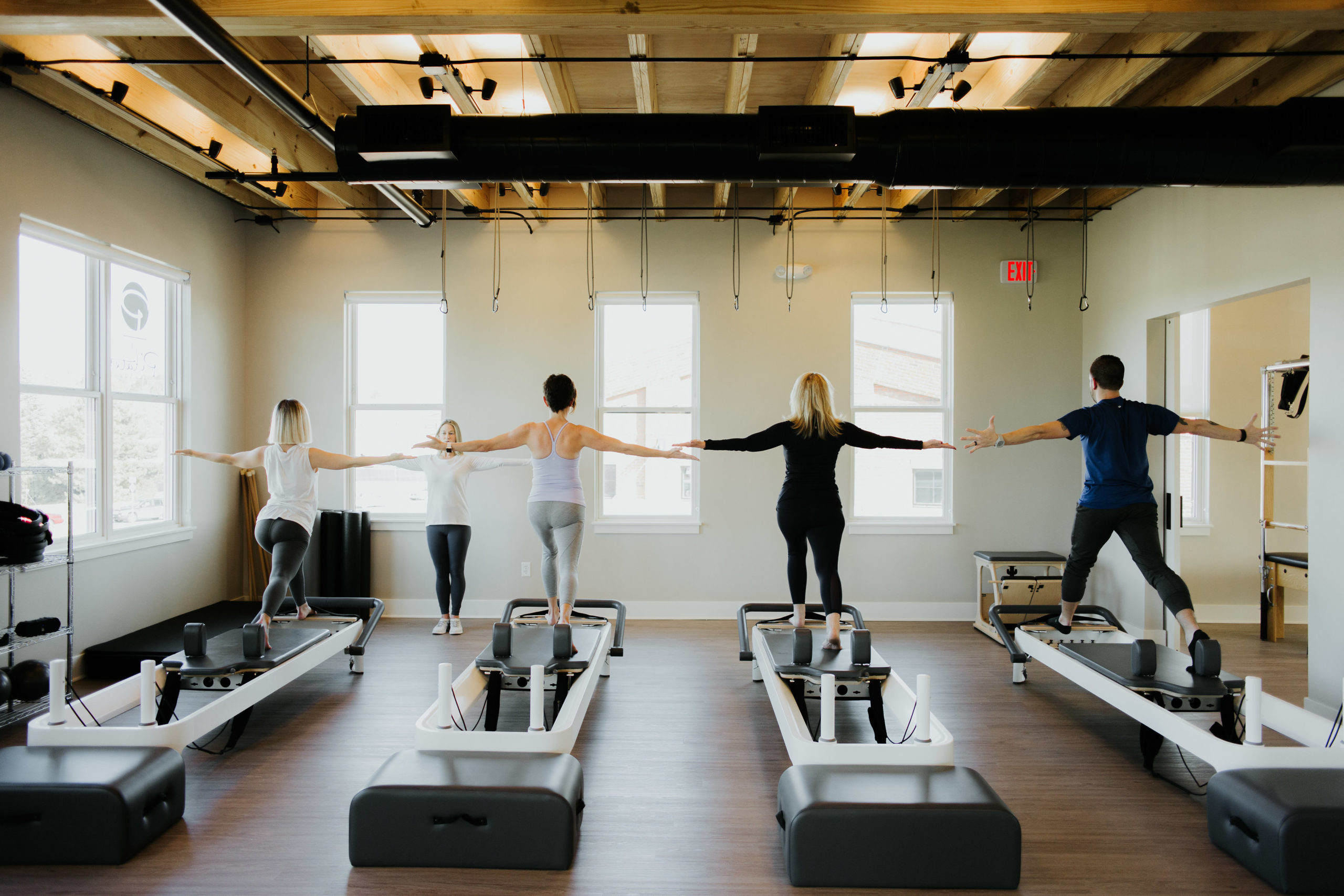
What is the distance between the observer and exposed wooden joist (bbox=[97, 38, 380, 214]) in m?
3.80

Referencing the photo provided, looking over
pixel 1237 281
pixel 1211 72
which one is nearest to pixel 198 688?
pixel 1211 72

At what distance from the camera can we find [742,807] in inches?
115

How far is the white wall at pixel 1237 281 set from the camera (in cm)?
384

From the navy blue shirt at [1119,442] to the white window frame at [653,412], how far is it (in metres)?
3.09

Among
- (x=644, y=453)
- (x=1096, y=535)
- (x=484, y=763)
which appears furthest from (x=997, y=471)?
(x=484, y=763)

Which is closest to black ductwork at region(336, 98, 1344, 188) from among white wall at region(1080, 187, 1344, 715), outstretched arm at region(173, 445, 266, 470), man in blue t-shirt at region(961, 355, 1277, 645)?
white wall at region(1080, 187, 1344, 715)

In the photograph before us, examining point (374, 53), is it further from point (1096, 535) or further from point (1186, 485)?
point (1186, 485)

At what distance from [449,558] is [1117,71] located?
5.43 metres

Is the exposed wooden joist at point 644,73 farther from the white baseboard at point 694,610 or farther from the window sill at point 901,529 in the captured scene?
the white baseboard at point 694,610

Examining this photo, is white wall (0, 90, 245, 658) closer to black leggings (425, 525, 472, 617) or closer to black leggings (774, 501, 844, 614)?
black leggings (425, 525, 472, 617)

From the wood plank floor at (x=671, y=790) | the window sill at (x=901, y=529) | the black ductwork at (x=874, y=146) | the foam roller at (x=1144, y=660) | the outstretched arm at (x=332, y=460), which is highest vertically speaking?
the black ductwork at (x=874, y=146)

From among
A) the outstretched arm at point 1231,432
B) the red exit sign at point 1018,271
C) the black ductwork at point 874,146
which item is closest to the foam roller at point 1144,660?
the outstretched arm at point 1231,432

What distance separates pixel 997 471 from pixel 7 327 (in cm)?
704

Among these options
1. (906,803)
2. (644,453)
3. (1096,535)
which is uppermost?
(644,453)
